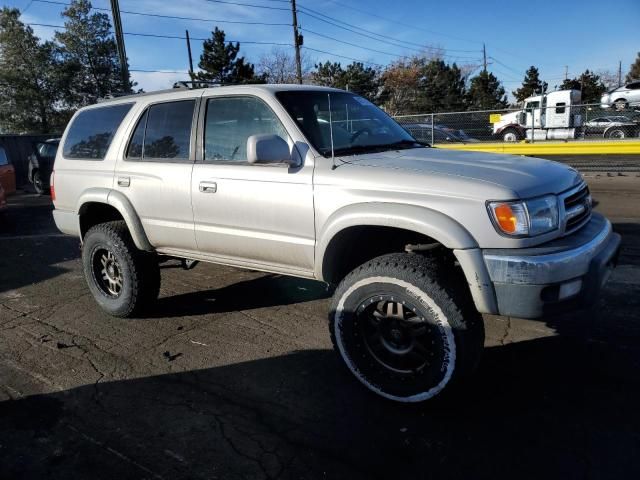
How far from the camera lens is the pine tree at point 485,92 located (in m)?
54.9

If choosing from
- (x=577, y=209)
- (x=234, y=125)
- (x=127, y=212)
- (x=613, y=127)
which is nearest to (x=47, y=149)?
(x=127, y=212)

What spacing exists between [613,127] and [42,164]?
671 inches

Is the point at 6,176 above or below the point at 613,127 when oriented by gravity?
below

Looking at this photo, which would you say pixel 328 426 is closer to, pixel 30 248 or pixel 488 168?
pixel 488 168

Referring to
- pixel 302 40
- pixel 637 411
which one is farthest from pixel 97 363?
pixel 302 40

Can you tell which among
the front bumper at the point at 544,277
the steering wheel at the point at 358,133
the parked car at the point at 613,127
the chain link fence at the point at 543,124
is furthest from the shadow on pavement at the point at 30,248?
the parked car at the point at 613,127

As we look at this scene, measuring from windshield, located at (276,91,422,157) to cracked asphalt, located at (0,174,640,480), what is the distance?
5.09 feet

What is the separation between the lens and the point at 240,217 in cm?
355

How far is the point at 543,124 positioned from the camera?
1662 centimetres

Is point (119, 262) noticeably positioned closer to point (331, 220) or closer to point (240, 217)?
point (240, 217)

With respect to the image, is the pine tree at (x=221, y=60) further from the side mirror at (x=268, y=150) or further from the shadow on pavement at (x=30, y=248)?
the side mirror at (x=268, y=150)

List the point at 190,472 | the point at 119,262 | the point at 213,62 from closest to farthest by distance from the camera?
the point at 190,472 → the point at 119,262 → the point at 213,62

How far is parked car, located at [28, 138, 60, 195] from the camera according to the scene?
14.9m

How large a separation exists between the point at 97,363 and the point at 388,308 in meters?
2.26
